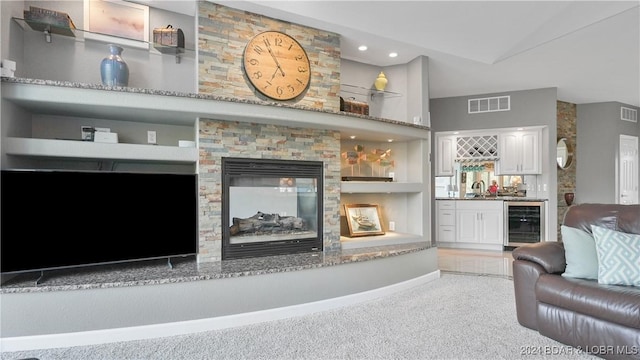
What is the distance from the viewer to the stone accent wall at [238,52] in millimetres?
3105

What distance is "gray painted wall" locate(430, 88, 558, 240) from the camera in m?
5.61

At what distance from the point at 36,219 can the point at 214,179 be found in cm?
130

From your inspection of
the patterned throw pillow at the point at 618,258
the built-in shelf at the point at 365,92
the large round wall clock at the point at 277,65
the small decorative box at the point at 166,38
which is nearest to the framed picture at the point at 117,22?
the small decorative box at the point at 166,38

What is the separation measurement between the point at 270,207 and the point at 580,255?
2.69m

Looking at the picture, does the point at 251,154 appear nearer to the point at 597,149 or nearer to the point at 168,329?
the point at 168,329

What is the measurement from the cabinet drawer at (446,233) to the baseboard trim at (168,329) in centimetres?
333

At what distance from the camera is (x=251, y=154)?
10.6 ft

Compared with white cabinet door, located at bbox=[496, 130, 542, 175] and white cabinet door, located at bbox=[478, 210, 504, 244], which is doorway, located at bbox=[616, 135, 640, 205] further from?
white cabinet door, located at bbox=[478, 210, 504, 244]

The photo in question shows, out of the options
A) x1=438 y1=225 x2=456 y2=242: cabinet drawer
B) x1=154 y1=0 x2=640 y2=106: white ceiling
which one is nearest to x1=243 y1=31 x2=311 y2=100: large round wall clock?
x1=154 y1=0 x2=640 y2=106: white ceiling

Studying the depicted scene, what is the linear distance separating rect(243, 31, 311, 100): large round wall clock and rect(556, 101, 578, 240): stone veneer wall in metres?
5.80

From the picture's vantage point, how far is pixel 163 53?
324 centimetres

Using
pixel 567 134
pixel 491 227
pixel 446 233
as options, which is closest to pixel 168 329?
pixel 446 233

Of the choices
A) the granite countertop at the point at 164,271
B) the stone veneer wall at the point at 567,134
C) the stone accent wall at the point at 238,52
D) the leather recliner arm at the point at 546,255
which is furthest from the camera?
the stone veneer wall at the point at 567,134

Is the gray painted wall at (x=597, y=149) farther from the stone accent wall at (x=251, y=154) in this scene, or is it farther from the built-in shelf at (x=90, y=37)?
the built-in shelf at (x=90, y=37)
